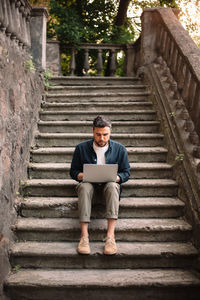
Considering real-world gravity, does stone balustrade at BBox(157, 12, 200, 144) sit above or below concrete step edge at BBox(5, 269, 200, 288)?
above


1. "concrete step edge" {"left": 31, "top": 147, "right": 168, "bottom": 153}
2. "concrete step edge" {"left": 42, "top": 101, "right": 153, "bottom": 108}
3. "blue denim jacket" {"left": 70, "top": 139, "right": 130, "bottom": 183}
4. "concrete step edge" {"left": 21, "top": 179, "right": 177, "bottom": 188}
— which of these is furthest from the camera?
"concrete step edge" {"left": 42, "top": 101, "right": 153, "bottom": 108}

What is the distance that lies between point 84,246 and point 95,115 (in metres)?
2.28

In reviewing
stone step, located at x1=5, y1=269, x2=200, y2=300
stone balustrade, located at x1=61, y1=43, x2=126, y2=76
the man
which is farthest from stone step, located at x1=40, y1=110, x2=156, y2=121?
stone balustrade, located at x1=61, y1=43, x2=126, y2=76

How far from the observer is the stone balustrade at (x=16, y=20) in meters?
2.75

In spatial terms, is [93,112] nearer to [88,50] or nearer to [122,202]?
[122,202]

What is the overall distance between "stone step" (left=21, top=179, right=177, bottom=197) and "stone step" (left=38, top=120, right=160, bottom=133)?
107 centimetres

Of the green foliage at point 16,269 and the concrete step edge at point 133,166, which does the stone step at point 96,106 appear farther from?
the green foliage at point 16,269

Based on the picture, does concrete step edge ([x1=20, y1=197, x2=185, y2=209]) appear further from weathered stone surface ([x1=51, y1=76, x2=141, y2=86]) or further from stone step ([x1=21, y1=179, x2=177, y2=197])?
weathered stone surface ([x1=51, y1=76, x2=141, y2=86])

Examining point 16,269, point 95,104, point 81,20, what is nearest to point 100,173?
point 16,269

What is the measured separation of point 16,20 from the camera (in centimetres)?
323

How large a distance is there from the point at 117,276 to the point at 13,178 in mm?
1457

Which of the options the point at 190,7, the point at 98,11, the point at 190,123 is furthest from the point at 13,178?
the point at 190,7

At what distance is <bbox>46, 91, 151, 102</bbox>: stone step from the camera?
4.66 meters

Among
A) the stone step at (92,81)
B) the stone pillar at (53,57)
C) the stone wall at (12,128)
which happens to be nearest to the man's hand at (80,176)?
the stone wall at (12,128)
